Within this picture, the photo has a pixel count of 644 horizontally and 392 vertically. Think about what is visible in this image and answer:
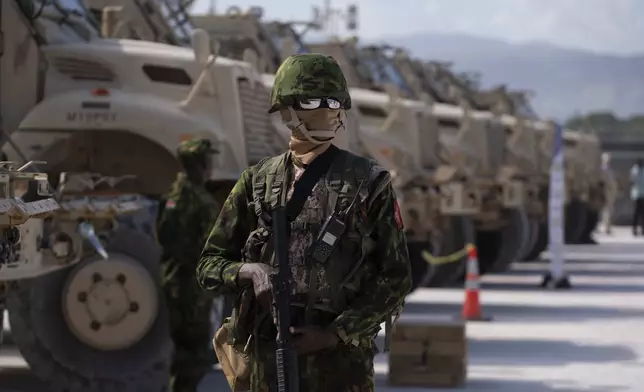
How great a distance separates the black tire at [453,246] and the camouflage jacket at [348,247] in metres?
13.8

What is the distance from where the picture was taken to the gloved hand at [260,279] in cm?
540

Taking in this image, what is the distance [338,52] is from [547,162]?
422 cm

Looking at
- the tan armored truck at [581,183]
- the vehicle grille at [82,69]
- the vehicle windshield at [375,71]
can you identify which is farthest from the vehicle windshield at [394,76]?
the vehicle grille at [82,69]

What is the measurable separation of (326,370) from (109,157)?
6.52m

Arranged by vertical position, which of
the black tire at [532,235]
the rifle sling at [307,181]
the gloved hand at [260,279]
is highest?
the rifle sling at [307,181]

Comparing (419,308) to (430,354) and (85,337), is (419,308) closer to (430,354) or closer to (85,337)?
(430,354)

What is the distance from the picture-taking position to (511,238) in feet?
76.0

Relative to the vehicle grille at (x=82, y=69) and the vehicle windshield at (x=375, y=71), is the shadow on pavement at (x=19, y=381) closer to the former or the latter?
the vehicle grille at (x=82, y=69)

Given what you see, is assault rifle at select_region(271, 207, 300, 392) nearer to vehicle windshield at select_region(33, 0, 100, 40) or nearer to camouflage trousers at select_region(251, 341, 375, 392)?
camouflage trousers at select_region(251, 341, 375, 392)

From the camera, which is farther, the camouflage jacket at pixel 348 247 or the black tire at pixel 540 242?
the black tire at pixel 540 242

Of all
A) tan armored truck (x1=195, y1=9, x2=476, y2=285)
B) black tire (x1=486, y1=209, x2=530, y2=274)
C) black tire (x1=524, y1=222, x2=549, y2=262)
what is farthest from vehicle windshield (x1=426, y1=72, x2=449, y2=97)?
tan armored truck (x1=195, y1=9, x2=476, y2=285)

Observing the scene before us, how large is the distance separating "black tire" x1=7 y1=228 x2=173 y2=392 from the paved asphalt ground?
0.90 meters

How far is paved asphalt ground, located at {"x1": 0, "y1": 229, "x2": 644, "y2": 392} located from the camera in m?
12.1

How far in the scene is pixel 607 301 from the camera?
20406 mm
